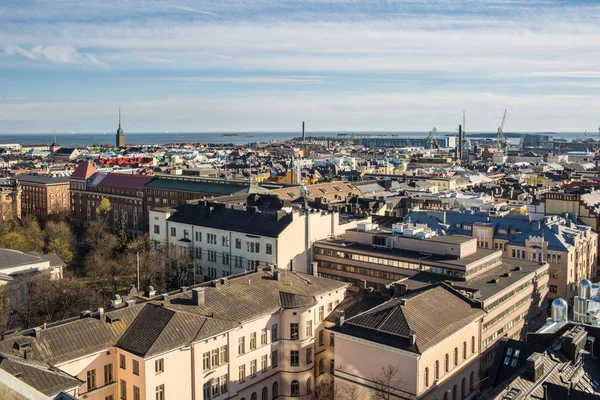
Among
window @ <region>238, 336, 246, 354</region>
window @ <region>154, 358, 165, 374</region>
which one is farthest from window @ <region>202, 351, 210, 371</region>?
window @ <region>154, 358, 165, 374</region>

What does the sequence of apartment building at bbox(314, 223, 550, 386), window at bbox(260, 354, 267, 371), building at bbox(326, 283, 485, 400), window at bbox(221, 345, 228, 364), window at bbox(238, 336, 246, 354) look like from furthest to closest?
apartment building at bbox(314, 223, 550, 386), window at bbox(260, 354, 267, 371), window at bbox(238, 336, 246, 354), window at bbox(221, 345, 228, 364), building at bbox(326, 283, 485, 400)

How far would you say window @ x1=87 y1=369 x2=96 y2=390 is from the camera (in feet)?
94.4

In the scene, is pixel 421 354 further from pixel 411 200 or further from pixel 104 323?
pixel 411 200

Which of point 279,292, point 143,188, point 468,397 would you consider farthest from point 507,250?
point 143,188

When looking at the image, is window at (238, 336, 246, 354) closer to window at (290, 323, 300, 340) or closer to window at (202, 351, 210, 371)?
window at (202, 351, 210, 371)

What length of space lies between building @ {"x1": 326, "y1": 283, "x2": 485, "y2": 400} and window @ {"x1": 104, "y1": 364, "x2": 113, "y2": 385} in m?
11.8

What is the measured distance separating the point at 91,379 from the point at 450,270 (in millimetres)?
25930

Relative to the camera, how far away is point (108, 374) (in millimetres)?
29578

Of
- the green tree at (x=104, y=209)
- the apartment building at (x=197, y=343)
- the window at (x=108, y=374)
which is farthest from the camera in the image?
the green tree at (x=104, y=209)

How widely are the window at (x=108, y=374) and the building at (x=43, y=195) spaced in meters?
82.7

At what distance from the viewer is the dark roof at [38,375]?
78.8ft

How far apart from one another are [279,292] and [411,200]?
46692mm

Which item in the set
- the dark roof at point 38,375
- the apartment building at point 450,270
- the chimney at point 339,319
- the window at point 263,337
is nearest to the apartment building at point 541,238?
the apartment building at point 450,270

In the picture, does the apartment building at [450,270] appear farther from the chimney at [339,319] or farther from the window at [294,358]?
the window at [294,358]
